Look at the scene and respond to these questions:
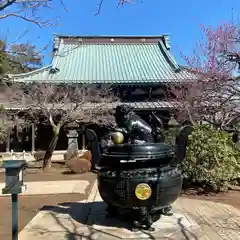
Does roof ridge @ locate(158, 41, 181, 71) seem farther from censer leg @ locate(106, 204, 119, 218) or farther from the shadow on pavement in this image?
censer leg @ locate(106, 204, 119, 218)

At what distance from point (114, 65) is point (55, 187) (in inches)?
538

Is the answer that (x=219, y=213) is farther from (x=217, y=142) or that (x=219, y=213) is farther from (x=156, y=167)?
(x=217, y=142)

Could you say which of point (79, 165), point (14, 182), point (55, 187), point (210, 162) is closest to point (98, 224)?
point (14, 182)

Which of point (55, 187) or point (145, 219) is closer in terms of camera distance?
point (145, 219)

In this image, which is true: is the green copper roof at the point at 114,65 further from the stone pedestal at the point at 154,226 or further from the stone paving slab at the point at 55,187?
the stone pedestal at the point at 154,226

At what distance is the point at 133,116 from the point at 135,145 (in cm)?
58

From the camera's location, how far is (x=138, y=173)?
438cm

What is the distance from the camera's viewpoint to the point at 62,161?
17.4 metres

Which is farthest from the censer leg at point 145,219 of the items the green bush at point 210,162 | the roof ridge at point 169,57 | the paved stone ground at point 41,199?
the roof ridge at point 169,57

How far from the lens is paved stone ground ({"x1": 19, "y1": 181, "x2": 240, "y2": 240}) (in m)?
4.31

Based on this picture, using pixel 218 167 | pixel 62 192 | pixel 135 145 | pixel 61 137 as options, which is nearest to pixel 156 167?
pixel 135 145

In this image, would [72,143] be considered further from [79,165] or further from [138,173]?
[138,173]

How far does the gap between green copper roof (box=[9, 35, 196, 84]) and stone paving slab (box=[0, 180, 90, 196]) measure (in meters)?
9.38

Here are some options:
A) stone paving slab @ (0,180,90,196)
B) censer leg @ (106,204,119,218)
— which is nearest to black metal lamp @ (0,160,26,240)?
censer leg @ (106,204,119,218)
